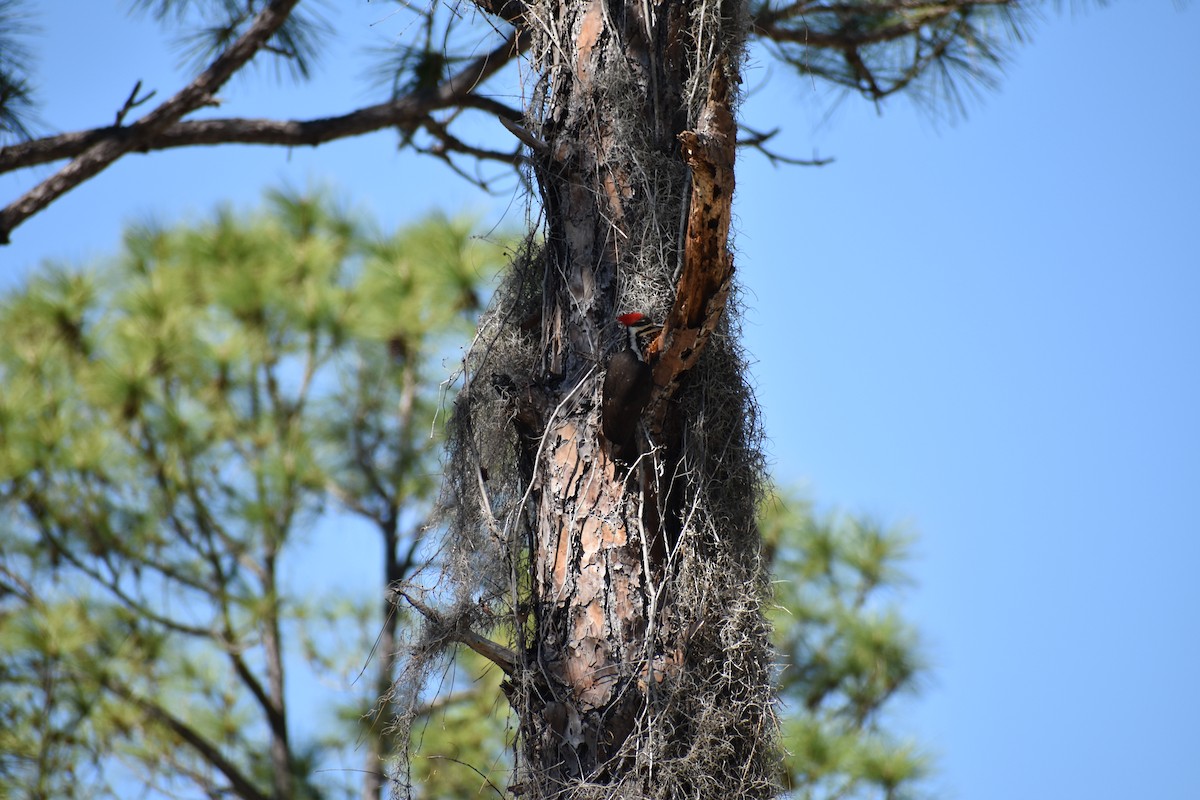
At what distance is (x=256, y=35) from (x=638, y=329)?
6.39 feet

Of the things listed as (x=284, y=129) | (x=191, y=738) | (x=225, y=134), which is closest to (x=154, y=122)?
(x=225, y=134)

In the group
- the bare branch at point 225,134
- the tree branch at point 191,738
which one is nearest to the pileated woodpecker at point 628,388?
the bare branch at point 225,134

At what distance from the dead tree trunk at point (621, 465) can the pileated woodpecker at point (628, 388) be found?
3 centimetres

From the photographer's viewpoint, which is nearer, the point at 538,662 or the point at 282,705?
the point at 538,662

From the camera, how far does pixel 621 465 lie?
1.88 metres

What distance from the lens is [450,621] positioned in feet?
6.37

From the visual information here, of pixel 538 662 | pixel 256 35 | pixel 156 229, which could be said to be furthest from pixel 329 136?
pixel 156 229

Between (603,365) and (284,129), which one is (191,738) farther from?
(603,365)

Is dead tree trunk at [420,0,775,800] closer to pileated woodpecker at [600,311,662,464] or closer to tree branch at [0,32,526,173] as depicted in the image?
pileated woodpecker at [600,311,662,464]

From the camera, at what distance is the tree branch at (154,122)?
112 inches

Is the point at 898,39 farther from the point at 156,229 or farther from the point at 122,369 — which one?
the point at 156,229

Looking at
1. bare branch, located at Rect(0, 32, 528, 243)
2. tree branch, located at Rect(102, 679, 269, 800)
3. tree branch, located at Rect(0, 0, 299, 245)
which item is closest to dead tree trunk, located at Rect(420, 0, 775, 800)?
bare branch, located at Rect(0, 32, 528, 243)

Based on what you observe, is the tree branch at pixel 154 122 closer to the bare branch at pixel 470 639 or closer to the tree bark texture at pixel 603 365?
the tree bark texture at pixel 603 365

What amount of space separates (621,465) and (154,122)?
1.90m
